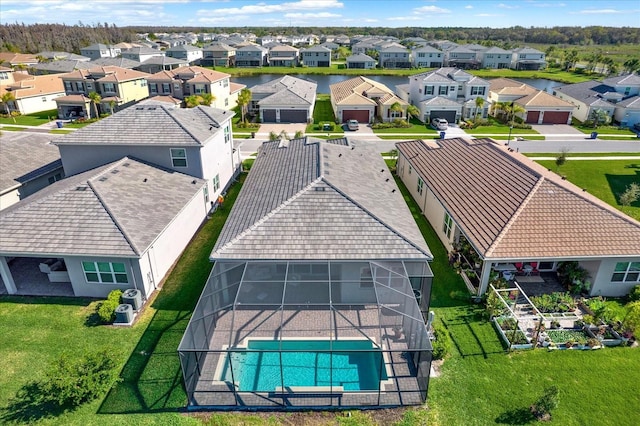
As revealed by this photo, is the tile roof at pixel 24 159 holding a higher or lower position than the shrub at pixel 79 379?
higher

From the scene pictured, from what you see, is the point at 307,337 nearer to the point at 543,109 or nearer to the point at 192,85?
the point at 543,109

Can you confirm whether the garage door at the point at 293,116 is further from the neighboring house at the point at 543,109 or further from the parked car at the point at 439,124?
the neighboring house at the point at 543,109

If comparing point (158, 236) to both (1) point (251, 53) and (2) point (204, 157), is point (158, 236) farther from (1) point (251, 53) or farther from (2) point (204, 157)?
(1) point (251, 53)

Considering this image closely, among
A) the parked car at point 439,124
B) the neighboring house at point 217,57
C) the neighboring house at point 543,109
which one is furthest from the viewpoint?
the neighboring house at point 217,57

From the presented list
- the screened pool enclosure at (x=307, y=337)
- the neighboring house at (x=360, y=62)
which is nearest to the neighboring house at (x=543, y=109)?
the screened pool enclosure at (x=307, y=337)

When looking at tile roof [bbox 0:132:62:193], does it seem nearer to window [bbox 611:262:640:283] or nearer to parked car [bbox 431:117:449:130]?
window [bbox 611:262:640:283]

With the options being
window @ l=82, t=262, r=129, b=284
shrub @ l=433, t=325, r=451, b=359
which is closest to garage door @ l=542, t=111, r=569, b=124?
shrub @ l=433, t=325, r=451, b=359
